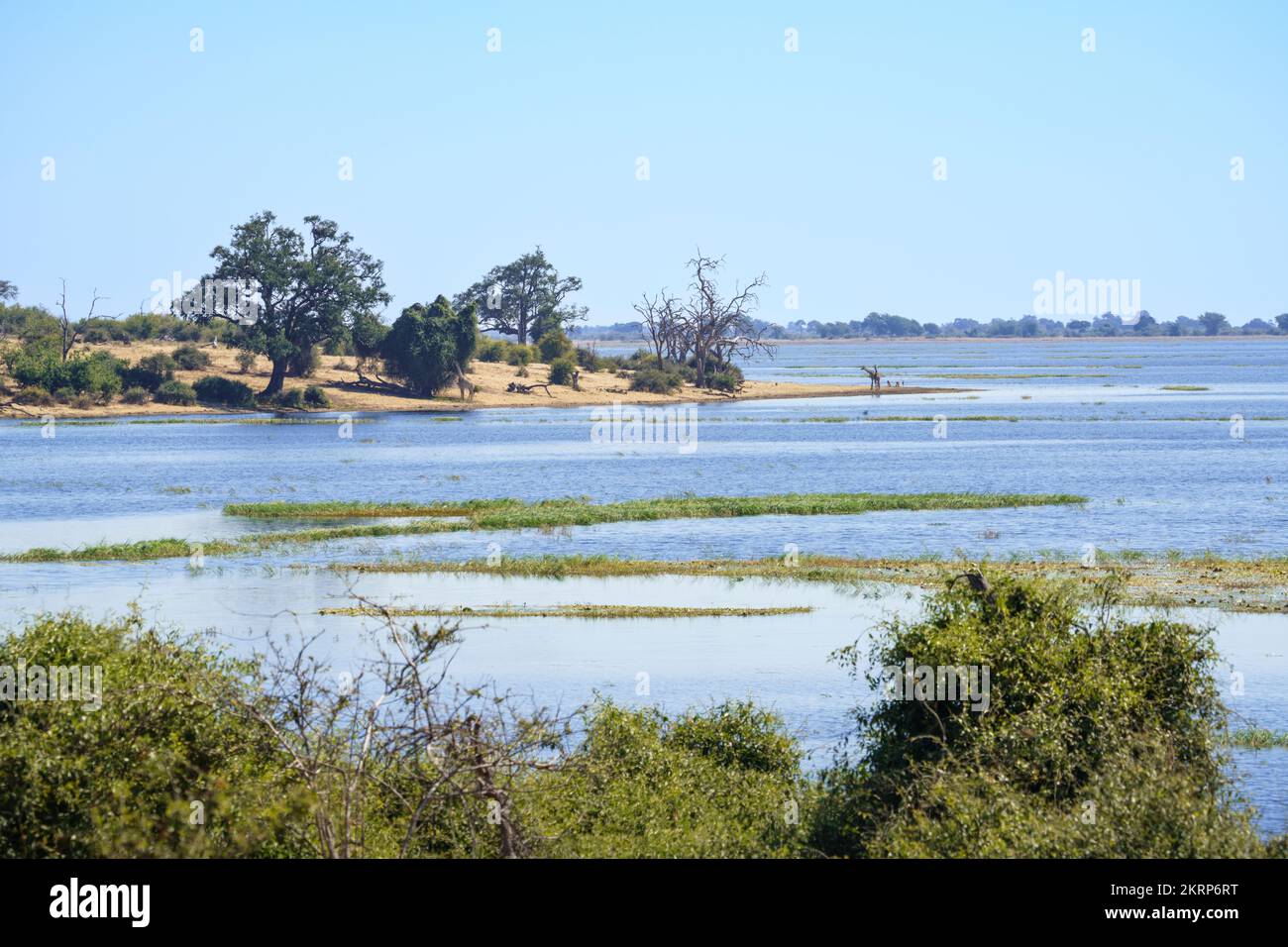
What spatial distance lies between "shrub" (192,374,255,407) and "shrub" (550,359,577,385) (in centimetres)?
2922

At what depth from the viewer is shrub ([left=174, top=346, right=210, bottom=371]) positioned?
116750 millimetres

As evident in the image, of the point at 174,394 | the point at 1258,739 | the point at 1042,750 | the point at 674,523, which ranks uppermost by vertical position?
the point at 174,394

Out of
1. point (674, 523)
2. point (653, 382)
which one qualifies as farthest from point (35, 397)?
point (674, 523)

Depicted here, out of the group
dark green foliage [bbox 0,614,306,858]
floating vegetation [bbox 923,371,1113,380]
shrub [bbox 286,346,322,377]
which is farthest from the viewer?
floating vegetation [bbox 923,371,1113,380]

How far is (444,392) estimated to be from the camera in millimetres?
121188

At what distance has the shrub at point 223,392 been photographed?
110m

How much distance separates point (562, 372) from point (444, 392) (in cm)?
1327

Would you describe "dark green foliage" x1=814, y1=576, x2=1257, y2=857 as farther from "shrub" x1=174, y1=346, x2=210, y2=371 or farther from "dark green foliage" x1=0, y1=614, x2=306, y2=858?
"shrub" x1=174, y1=346, x2=210, y2=371

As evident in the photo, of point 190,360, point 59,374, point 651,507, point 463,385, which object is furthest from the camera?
point 463,385

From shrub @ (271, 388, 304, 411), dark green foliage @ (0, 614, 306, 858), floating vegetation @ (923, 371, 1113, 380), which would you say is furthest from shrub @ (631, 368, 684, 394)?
dark green foliage @ (0, 614, 306, 858)

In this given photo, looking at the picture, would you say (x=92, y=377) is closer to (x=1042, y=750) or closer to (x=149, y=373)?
(x=149, y=373)

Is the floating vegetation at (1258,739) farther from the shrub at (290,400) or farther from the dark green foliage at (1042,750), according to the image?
the shrub at (290,400)

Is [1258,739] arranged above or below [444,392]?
below
